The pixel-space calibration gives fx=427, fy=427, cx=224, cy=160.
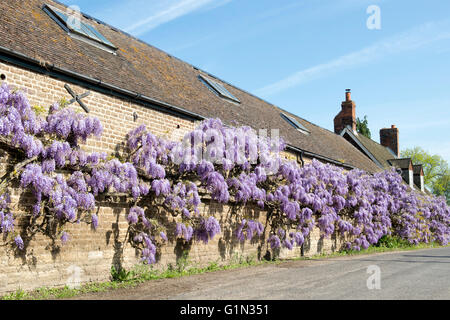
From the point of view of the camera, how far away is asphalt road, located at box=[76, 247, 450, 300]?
724cm

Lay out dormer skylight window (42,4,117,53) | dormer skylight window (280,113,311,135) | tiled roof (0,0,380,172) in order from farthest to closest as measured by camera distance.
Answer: dormer skylight window (280,113,311,135)
dormer skylight window (42,4,117,53)
tiled roof (0,0,380,172)

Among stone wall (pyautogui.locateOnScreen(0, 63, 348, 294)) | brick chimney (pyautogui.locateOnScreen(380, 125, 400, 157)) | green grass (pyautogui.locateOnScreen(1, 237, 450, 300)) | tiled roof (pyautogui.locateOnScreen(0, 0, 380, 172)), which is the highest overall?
brick chimney (pyautogui.locateOnScreen(380, 125, 400, 157))

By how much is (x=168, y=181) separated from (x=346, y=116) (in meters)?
24.8

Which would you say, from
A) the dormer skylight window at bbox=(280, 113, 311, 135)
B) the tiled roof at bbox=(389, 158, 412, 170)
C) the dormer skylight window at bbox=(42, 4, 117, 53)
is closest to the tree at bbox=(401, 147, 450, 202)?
the tiled roof at bbox=(389, 158, 412, 170)

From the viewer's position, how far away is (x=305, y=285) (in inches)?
327

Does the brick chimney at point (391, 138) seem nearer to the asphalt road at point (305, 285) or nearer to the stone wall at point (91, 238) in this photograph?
the asphalt road at point (305, 285)

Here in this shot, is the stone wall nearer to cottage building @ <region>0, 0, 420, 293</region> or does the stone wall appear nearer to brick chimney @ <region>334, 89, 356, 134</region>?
cottage building @ <region>0, 0, 420, 293</region>

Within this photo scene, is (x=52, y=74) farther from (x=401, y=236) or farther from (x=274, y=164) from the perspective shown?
(x=401, y=236)

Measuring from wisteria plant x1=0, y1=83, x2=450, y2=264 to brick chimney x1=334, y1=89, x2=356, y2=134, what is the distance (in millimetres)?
14513

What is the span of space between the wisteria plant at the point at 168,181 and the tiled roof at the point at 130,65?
121cm

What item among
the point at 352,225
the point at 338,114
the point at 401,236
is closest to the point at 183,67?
the point at 352,225

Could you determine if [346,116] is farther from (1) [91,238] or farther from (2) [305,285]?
(1) [91,238]

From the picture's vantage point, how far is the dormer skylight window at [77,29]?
35.6ft

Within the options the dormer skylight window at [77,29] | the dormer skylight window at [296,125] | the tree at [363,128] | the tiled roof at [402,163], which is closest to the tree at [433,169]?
the tree at [363,128]
